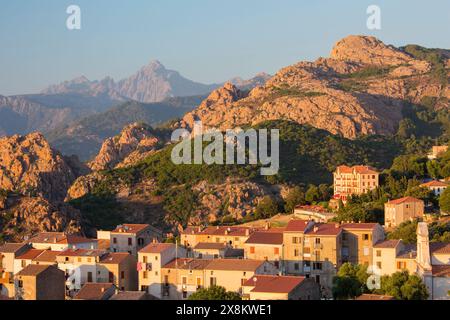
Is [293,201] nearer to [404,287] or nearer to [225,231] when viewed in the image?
[225,231]

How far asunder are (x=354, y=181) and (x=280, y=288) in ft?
131

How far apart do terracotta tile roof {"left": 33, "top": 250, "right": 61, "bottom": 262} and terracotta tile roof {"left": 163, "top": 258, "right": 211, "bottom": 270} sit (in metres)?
6.80

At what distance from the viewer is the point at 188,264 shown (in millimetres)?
41719

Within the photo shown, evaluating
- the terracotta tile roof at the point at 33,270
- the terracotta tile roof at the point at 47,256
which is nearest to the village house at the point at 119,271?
the terracotta tile roof at the point at 33,270

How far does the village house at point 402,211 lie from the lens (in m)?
54.8

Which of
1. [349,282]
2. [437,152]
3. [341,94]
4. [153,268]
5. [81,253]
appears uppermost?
[341,94]

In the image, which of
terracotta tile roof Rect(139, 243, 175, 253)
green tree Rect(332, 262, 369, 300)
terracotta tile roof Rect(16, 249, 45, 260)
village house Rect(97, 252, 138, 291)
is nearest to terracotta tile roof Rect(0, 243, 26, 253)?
terracotta tile roof Rect(16, 249, 45, 260)

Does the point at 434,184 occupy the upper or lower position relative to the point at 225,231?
upper

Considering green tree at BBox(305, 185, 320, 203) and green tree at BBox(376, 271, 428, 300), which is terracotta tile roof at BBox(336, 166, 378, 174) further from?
green tree at BBox(376, 271, 428, 300)

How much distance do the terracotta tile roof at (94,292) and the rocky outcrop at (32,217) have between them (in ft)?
110

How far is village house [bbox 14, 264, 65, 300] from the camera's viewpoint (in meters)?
40.0

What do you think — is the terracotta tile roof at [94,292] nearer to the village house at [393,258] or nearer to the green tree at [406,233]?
the village house at [393,258]

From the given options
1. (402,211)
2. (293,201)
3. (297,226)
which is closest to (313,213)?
(293,201)

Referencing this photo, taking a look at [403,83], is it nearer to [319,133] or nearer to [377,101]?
[377,101]
